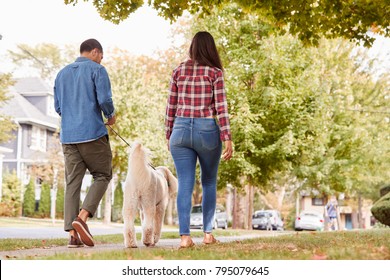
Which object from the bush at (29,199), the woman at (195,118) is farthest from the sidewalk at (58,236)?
the bush at (29,199)

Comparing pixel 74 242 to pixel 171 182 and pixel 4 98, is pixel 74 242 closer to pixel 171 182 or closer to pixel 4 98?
pixel 171 182

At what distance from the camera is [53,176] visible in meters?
36.2

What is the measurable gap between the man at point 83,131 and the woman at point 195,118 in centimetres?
90

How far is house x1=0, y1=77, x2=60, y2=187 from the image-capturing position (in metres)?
42.4

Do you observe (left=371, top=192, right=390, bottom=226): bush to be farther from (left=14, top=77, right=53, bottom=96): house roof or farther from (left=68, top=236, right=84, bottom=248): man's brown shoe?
(left=14, top=77, right=53, bottom=96): house roof

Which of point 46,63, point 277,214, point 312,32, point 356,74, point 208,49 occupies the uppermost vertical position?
point 46,63

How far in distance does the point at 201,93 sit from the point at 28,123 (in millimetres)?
38082

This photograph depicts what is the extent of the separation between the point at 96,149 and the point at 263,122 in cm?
1701

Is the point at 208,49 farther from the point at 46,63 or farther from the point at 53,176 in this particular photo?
the point at 46,63

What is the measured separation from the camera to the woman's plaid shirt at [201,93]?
6.54 meters

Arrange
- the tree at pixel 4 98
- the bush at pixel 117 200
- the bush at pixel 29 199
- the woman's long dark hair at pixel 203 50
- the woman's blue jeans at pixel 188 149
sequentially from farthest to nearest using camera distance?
the bush at pixel 117 200 < the bush at pixel 29 199 < the tree at pixel 4 98 < the woman's long dark hair at pixel 203 50 < the woman's blue jeans at pixel 188 149

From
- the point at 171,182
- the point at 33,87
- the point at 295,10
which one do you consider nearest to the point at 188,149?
the point at 171,182

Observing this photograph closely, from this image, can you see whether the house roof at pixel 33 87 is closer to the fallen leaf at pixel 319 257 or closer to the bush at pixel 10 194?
the bush at pixel 10 194

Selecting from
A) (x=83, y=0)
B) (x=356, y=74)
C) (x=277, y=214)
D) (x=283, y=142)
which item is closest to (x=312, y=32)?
(x=83, y=0)
